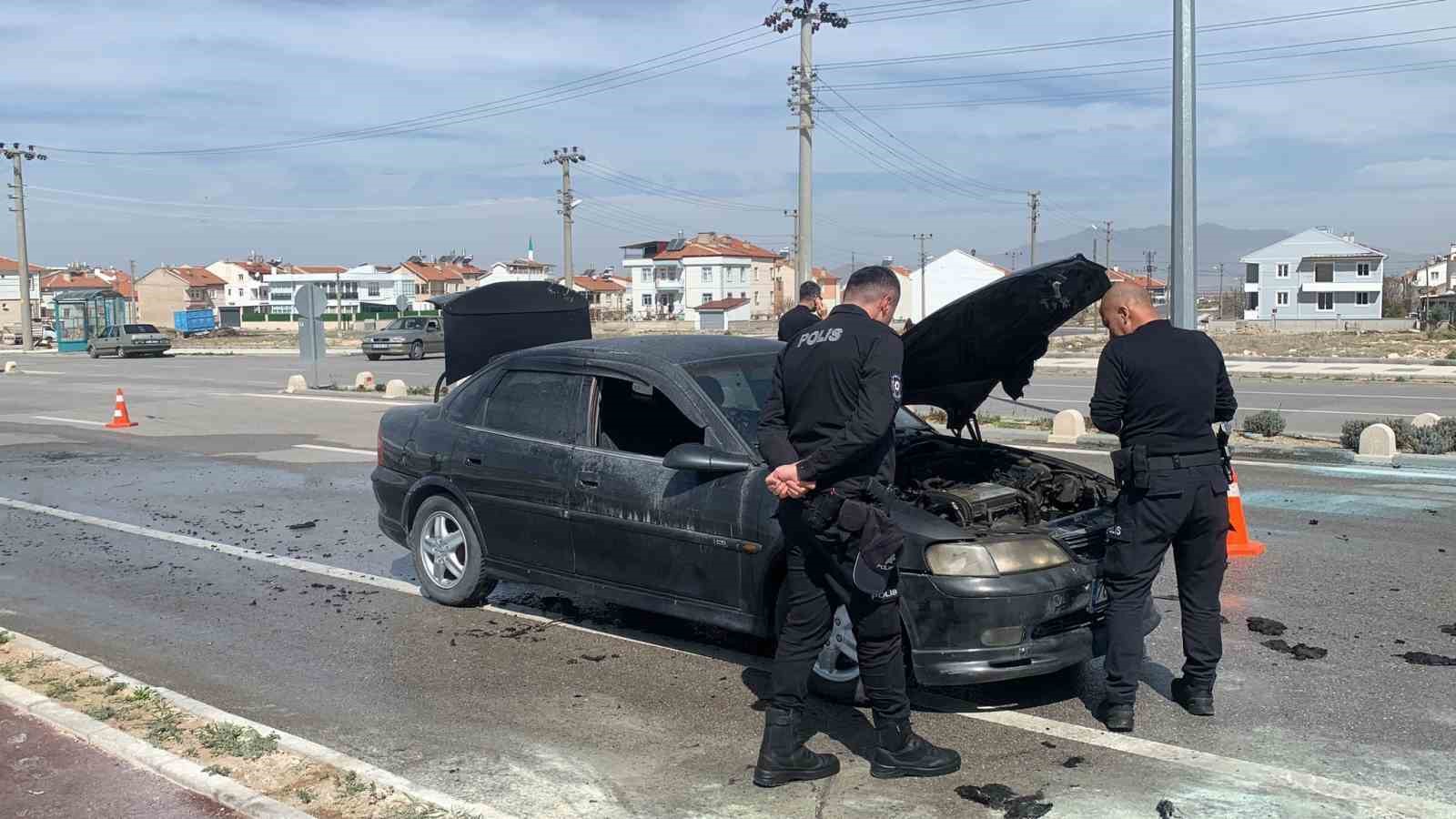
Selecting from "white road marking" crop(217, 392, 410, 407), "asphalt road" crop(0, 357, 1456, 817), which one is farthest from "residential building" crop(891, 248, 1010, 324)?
"asphalt road" crop(0, 357, 1456, 817)

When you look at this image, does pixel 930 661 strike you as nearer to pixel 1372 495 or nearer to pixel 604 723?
pixel 604 723

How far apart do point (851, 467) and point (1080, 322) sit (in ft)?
259

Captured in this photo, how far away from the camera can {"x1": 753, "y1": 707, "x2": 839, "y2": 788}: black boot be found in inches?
175

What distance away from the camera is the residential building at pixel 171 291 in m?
132

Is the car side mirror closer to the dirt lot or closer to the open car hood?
the open car hood

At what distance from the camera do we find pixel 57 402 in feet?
77.5

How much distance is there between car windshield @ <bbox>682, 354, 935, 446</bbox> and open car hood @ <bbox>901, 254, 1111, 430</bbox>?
0.38m

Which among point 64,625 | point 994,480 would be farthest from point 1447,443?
point 64,625

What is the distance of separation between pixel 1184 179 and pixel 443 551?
270 inches

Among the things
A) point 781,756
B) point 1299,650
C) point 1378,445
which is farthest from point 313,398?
point 781,756

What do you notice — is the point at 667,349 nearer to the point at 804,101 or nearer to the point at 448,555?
the point at 448,555

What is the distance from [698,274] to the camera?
119688 millimetres

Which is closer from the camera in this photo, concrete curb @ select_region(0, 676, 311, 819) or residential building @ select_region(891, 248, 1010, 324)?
concrete curb @ select_region(0, 676, 311, 819)

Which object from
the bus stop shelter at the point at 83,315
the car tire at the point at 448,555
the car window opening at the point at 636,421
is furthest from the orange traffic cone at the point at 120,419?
the bus stop shelter at the point at 83,315
